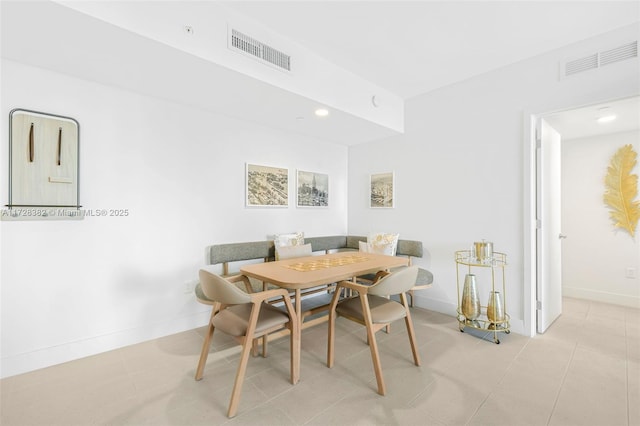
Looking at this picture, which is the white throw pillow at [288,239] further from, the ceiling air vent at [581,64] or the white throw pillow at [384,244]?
the ceiling air vent at [581,64]

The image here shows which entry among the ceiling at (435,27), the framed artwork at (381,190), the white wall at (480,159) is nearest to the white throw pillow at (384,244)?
the white wall at (480,159)

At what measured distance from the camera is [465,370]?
2.28 metres

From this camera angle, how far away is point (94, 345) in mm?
2553

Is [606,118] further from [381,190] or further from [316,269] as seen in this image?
[316,269]

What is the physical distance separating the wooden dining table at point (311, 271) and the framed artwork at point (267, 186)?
4.09 feet

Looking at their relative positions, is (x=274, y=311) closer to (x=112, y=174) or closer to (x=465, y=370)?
(x=465, y=370)

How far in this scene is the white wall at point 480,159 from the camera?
2732mm

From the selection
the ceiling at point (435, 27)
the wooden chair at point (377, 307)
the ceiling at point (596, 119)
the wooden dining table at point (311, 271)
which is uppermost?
the ceiling at point (435, 27)

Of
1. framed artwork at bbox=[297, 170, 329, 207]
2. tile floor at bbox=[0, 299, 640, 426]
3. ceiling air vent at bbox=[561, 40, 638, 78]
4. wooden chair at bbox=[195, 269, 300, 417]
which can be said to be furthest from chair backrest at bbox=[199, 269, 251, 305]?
ceiling air vent at bbox=[561, 40, 638, 78]

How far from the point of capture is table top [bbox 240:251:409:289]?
80.5 inches

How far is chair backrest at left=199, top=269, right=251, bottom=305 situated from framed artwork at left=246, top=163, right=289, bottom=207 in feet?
6.04

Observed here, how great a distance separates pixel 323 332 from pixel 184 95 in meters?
2.81

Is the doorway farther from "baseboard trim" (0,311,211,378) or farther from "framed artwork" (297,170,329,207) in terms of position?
"baseboard trim" (0,311,211,378)

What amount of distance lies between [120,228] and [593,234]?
5.91 m
